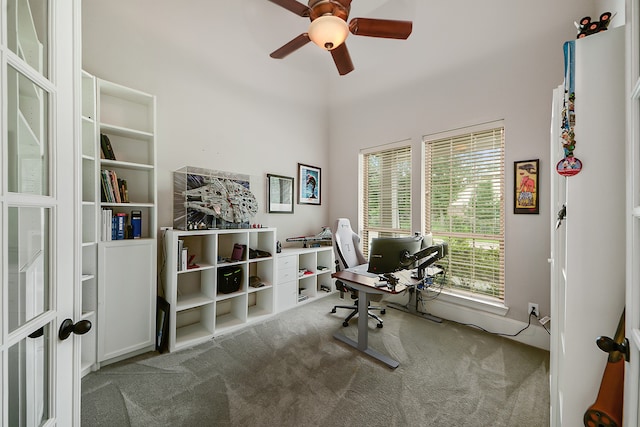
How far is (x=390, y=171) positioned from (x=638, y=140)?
3.04m

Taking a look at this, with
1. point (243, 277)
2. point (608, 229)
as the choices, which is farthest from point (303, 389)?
point (608, 229)

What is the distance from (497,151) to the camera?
2738 mm

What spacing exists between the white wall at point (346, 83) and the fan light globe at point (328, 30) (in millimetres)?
1700

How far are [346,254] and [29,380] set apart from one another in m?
2.64

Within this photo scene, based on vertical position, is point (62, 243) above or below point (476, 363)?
above

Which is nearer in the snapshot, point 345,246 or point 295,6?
point 295,6

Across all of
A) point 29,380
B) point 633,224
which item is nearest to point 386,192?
point 633,224

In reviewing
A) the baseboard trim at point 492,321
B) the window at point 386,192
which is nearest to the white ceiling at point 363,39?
the window at point 386,192

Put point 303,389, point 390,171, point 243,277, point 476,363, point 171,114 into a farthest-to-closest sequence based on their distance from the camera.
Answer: point 390,171 → point 243,277 → point 171,114 → point 476,363 → point 303,389

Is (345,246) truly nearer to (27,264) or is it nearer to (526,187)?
(526,187)

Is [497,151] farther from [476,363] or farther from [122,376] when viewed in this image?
[122,376]

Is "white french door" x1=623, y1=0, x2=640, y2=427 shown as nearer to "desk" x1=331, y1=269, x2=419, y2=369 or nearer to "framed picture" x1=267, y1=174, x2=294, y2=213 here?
"desk" x1=331, y1=269, x2=419, y2=369

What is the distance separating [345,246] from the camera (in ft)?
10.3

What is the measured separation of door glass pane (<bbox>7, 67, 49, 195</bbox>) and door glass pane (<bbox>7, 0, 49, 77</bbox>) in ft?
0.21
